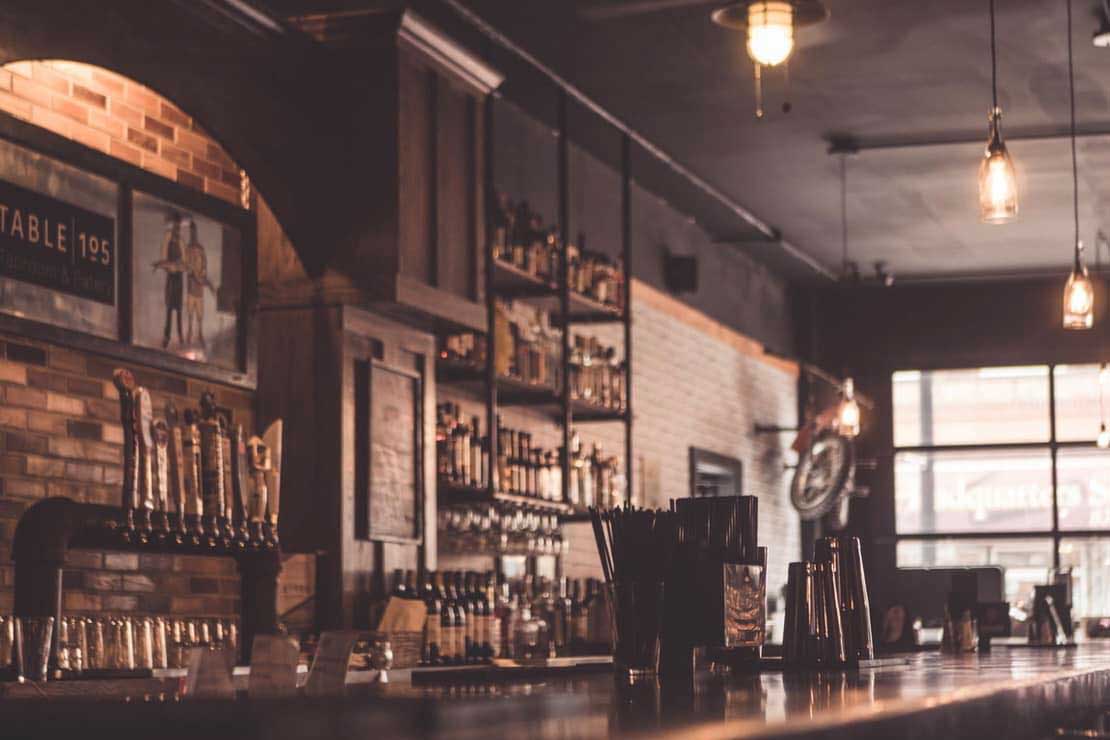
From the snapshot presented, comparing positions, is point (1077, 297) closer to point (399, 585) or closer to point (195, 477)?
point (399, 585)

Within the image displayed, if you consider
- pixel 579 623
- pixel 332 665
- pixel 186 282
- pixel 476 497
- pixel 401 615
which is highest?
pixel 186 282

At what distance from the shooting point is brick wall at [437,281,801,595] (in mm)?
8781

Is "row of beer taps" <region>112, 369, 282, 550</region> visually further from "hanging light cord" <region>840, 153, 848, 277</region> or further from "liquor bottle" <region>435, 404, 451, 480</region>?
"hanging light cord" <region>840, 153, 848, 277</region>

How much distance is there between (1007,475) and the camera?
42.4 feet

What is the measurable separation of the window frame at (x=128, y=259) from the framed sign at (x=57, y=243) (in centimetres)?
2

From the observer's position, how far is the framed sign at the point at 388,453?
5922 mm

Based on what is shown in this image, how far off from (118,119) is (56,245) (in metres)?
0.61

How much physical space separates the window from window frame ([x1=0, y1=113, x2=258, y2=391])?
8.23m

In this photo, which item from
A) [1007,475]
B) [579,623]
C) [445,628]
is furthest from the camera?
[1007,475]

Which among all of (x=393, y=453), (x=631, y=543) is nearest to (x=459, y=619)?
(x=393, y=453)

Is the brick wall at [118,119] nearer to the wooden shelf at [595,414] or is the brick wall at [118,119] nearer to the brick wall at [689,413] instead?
the brick wall at [689,413]

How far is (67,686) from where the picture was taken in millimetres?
3953

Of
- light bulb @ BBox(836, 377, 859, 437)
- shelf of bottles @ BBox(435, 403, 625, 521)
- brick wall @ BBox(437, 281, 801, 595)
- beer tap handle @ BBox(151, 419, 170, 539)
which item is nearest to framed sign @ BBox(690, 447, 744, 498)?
brick wall @ BBox(437, 281, 801, 595)

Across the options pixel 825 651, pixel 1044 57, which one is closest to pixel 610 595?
pixel 825 651
